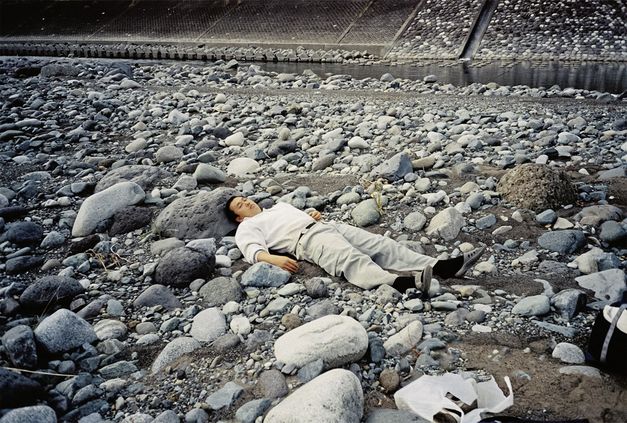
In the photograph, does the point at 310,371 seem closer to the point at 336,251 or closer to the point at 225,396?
the point at 225,396

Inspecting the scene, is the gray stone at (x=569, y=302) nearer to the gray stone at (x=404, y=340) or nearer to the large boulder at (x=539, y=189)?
the gray stone at (x=404, y=340)

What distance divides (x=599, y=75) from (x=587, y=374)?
11034mm

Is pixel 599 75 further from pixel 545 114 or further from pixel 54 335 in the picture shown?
pixel 54 335

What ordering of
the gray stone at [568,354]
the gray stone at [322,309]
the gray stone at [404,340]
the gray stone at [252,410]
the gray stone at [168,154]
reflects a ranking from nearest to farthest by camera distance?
the gray stone at [252,410] → the gray stone at [568,354] → the gray stone at [404,340] → the gray stone at [322,309] → the gray stone at [168,154]

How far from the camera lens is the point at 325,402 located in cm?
258

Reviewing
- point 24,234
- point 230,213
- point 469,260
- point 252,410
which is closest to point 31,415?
point 252,410

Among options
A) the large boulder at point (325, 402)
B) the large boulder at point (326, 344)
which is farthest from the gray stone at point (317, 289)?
the large boulder at point (325, 402)

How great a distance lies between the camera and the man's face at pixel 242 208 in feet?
16.4

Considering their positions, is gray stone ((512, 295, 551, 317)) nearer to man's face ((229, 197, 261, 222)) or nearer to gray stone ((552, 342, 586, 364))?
gray stone ((552, 342, 586, 364))

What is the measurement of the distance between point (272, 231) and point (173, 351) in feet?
5.20

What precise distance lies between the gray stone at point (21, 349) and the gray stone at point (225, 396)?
112cm

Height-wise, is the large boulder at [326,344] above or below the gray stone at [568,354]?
above

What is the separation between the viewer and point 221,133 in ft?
26.0

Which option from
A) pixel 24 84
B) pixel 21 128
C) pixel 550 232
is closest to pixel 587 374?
pixel 550 232
